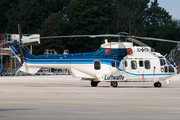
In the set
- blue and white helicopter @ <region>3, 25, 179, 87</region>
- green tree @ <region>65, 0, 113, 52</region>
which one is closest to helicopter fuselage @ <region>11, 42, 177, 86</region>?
blue and white helicopter @ <region>3, 25, 179, 87</region>

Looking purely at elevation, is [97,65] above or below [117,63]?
below

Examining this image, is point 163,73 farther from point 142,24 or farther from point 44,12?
point 142,24

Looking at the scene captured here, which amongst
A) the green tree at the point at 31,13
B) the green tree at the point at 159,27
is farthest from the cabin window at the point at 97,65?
the green tree at the point at 159,27

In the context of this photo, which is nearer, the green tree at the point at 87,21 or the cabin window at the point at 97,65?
the cabin window at the point at 97,65

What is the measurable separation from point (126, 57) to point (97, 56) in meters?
2.35

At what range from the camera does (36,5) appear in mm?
A: 106812

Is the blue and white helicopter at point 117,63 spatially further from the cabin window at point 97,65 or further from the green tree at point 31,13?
the green tree at point 31,13

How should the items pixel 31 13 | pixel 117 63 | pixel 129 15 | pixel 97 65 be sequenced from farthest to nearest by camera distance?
pixel 129 15 → pixel 31 13 → pixel 97 65 → pixel 117 63

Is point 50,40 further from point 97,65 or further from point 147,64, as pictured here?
point 147,64

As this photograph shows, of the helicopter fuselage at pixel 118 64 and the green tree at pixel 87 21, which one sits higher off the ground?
the green tree at pixel 87 21

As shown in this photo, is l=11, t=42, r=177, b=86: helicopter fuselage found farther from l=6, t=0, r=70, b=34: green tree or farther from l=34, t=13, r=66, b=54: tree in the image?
l=6, t=0, r=70, b=34: green tree

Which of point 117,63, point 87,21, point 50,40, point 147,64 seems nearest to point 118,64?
point 117,63

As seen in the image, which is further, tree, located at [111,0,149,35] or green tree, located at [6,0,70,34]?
tree, located at [111,0,149,35]

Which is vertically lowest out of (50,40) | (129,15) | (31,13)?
(50,40)
